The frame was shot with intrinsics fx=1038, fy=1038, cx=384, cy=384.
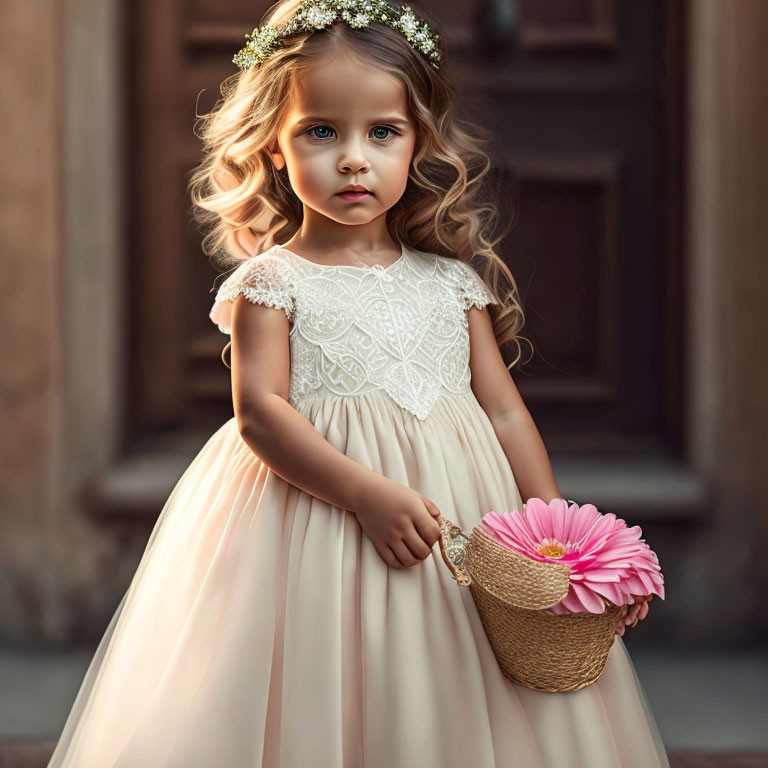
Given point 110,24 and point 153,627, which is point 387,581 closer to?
point 153,627

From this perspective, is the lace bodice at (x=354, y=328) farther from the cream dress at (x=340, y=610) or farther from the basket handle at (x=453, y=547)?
the basket handle at (x=453, y=547)

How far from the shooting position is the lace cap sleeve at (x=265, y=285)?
1.29 meters

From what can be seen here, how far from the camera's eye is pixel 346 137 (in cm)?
127

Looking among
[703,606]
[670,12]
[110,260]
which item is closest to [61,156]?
[110,260]

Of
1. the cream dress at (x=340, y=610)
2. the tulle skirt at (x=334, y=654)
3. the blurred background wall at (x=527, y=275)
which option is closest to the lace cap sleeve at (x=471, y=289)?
the cream dress at (x=340, y=610)

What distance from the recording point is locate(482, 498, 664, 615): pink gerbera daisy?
1.09 meters

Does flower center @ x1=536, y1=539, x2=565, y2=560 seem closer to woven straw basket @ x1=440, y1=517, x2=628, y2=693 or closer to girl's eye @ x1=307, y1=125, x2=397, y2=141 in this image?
woven straw basket @ x1=440, y1=517, x2=628, y2=693

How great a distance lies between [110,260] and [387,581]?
1408 mm

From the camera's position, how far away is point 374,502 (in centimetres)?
120

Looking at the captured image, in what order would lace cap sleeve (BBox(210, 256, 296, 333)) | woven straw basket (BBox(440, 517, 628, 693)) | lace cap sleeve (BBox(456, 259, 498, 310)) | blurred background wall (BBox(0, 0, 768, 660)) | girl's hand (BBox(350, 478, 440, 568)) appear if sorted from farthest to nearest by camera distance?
blurred background wall (BBox(0, 0, 768, 660))
lace cap sleeve (BBox(456, 259, 498, 310))
lace cap sleeve (BBox(210, 256, 296, 333))
girl's hand (BBox(350, 478, 440, 568))
woven straw basket (BBox(440, 517, 628, 693))

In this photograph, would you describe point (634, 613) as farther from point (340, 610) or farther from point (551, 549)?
point (340, 610)

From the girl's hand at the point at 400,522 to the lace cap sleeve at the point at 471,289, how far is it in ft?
1.06

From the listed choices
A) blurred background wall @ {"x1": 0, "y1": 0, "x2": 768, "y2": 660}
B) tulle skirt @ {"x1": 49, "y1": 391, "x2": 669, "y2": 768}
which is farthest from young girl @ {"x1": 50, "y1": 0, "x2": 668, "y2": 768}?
blurred background wall @ {"x1": 0, "y1": 0, "x2": 768, "y2": 660}

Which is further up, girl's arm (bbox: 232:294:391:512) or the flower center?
girl's arm (bbox: 232:294:391:512)
